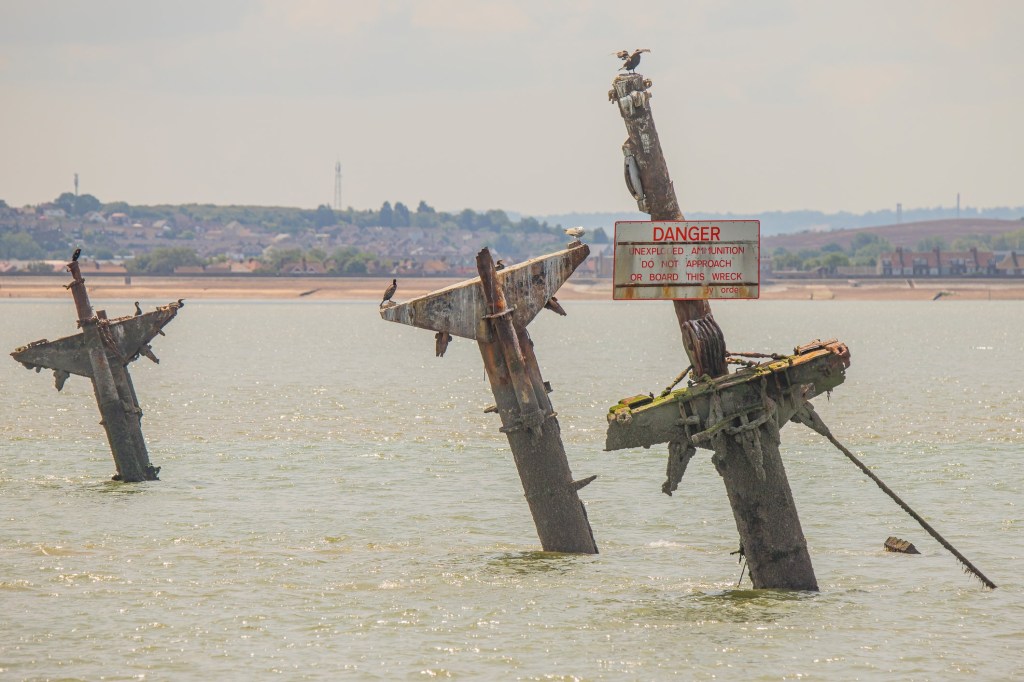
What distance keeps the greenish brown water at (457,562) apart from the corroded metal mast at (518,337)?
1360 mm

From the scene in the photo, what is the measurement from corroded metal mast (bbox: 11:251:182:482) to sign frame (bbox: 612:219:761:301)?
42.5ft

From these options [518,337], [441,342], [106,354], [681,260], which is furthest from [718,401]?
[106,354]

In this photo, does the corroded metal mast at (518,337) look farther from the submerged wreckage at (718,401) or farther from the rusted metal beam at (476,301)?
the submerged wreckage at (718,401)

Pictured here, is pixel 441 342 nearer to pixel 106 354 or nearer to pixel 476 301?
pixel 476 301

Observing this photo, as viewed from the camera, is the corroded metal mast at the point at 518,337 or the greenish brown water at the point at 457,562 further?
the corroded metal mast at the point at 518,337

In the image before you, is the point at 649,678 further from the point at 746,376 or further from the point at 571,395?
the point at 571,395

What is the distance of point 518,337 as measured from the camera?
19859 millimetres

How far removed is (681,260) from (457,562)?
6.45 metres

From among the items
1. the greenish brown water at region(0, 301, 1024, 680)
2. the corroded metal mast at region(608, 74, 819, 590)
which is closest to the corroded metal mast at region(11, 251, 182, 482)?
the greenish brown water at region(0, 301, 1024, 680)

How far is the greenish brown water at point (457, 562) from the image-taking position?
1750 cm

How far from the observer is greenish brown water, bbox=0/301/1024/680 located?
17500mm

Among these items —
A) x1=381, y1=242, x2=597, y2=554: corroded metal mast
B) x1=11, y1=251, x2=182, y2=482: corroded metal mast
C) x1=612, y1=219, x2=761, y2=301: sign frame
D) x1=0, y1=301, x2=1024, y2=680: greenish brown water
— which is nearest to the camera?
x1=0, y1=301, x2=1024, y2=680: greenish brown water

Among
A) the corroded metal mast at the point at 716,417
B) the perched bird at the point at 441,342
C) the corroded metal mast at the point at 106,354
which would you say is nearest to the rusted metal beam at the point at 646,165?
the corroded metal mast at the point at 716,417

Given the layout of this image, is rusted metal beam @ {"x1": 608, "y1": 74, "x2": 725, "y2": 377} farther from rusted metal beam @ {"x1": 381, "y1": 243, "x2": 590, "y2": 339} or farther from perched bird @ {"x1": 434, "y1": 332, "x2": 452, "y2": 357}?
perched bird @ {"x1": 434, "y1": 332, "x2": 452, "y2": 357}
